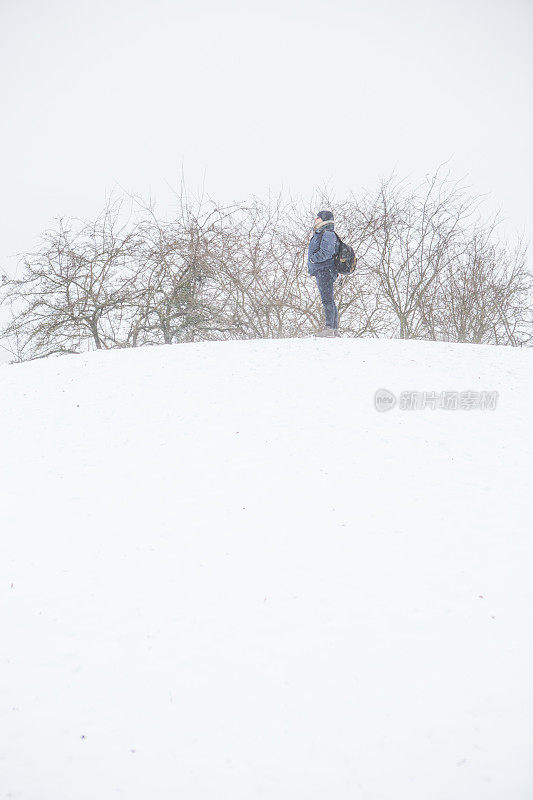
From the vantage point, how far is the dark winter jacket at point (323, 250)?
7184mm

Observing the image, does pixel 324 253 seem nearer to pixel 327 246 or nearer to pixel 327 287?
pixel 327 246

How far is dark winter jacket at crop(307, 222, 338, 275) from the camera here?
7184 millimetres

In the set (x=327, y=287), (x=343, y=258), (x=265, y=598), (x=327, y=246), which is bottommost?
(x=265, y=598)

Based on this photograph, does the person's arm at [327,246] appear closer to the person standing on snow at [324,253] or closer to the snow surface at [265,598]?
the person standing on snow at [324,253]

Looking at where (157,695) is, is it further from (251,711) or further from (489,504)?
(489,504)

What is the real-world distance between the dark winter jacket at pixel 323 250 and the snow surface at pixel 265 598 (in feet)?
7.15

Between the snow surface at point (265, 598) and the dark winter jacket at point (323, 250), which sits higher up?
the dark winter jacket at point (323, 250)

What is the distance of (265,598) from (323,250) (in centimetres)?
532

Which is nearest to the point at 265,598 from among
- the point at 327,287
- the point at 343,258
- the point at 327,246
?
the point at 327,287

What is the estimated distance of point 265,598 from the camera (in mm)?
3412

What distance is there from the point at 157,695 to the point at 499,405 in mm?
5276

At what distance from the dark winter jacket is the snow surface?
7.15 feet

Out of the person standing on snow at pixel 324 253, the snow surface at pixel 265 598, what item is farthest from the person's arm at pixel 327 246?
the snow surface at pixel 265 598

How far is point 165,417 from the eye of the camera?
18.9ft
